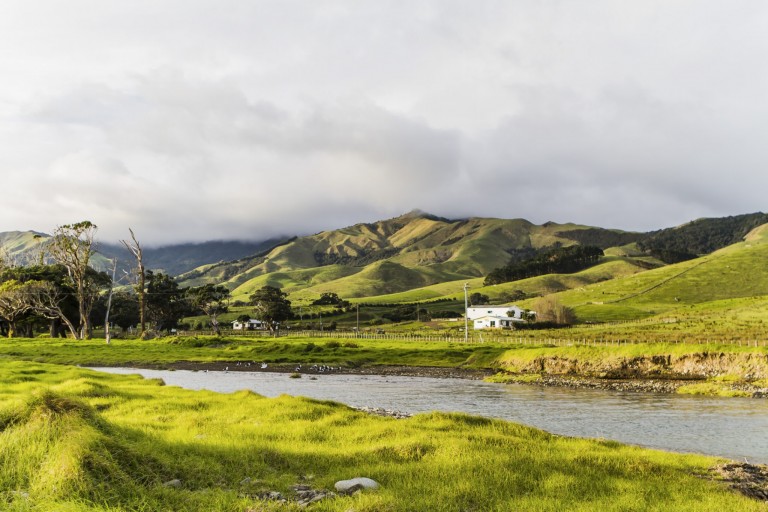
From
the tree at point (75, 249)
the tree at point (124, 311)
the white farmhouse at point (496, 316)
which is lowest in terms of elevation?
the white farmhouse at point (496, 316)

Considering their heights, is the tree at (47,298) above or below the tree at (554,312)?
above

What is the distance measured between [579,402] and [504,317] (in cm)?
13933

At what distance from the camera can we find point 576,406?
40625 millimetres

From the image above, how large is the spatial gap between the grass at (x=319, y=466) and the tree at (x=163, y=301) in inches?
5615

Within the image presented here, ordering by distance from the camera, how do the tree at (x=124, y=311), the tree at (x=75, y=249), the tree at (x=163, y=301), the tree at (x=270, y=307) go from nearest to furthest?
the tree at (x=75, y=249) → the tree at (x=163, y=301) → the tree at (x=124, y=311) → the tree at (x=270, y=307)

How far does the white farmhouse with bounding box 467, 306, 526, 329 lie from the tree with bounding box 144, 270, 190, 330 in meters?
95.2

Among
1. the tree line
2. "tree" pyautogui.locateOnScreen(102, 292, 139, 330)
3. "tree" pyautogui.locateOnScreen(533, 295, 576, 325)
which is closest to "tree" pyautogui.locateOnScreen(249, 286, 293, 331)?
the tree line

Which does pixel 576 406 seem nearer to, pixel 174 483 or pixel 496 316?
pixel 174 483

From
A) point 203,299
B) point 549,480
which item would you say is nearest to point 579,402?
point 549,480

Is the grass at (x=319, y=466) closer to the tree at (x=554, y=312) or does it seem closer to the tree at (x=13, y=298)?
the tree at (x=13, y=298)

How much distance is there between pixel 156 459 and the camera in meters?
12.6

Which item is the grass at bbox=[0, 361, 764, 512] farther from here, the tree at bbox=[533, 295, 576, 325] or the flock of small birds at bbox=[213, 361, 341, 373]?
the tree at bbox=[533, 295, 576, 325]

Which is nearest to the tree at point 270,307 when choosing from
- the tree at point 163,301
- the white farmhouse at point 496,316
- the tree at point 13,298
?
the tree at point 163,301

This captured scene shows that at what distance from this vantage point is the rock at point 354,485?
12016 millimetres
